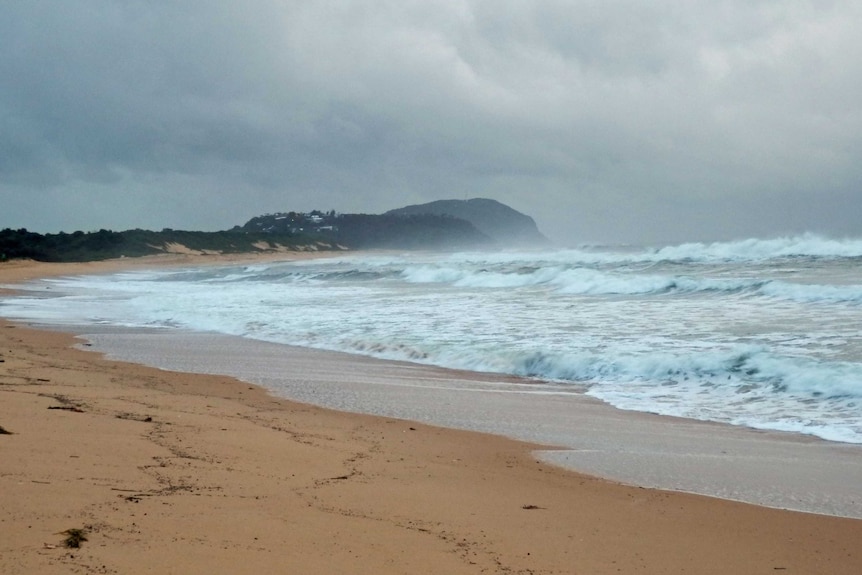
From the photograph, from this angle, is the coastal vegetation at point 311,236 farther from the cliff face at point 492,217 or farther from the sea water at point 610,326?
the sea water at point 610,326

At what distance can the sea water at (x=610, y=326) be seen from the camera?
7973mm

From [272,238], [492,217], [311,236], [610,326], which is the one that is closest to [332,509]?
[610,326]

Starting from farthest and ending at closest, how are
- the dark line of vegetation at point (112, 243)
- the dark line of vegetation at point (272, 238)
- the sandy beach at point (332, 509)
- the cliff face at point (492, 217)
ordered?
the cliff face at point (492, 217) < the dark line of vegetation at point (272, 238) < the dark line of vegetation at point (112, 243) < the sandy beach at point (332, 509)

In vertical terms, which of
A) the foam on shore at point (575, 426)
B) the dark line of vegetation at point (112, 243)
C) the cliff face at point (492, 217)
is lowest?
the foam on shore at point (575, 426)

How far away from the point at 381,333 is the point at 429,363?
2.66 m

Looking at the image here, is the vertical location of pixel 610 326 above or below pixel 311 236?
below

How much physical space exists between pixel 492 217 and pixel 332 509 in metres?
152

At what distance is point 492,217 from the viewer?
507 feet

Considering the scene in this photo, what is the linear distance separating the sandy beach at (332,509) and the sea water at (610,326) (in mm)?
2681

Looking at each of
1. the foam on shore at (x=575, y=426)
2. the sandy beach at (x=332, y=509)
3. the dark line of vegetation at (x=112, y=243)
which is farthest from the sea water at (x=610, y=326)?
the dark line of vegetation at (x=112, y=243)

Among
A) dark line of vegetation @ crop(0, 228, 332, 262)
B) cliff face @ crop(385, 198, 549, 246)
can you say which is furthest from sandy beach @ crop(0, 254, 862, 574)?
cliff face @ crop(385, 198, 549, 246)

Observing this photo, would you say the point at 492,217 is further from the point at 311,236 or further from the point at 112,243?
the point at 112,243

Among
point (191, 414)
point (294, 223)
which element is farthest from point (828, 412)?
point (294, 223)

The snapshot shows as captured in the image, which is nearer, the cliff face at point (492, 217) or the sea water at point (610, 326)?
the sea water at point (610, 326)
